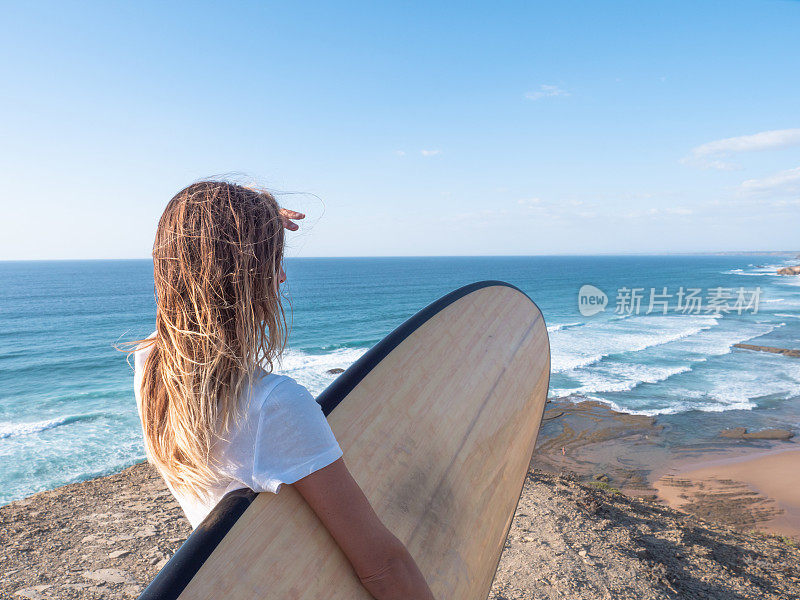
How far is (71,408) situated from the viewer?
1340 centimetres

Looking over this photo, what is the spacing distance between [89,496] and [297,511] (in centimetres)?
663

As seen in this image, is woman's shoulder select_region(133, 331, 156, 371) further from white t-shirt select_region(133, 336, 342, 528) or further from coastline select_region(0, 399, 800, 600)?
coastline select_region(0, 399, 800, 600)

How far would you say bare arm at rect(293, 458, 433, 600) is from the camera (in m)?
0.90

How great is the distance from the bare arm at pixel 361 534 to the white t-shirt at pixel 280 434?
32 mm

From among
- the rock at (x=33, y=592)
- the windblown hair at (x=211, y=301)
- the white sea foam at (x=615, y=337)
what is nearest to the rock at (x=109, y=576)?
the rock at (x=33, y=592)

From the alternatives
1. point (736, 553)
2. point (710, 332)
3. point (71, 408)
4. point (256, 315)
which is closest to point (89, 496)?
point (256, 315)

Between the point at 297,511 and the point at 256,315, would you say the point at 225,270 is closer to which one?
the point at 256,315

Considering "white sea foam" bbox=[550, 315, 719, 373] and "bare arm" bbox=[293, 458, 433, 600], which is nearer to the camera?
"bare arm" bbox=[293, 458, 433, 600]

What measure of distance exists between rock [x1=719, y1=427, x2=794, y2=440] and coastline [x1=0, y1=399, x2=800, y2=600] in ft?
7.49

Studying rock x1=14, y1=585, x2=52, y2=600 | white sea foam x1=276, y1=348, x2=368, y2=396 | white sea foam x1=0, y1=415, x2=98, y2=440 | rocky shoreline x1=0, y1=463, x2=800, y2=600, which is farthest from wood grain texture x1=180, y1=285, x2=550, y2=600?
white sea foam x1=0, y1=415, x2=98, y2=440

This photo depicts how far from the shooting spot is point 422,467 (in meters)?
2.00

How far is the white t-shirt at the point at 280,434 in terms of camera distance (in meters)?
0.87

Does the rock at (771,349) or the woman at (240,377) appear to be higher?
the woman at (240,377)
